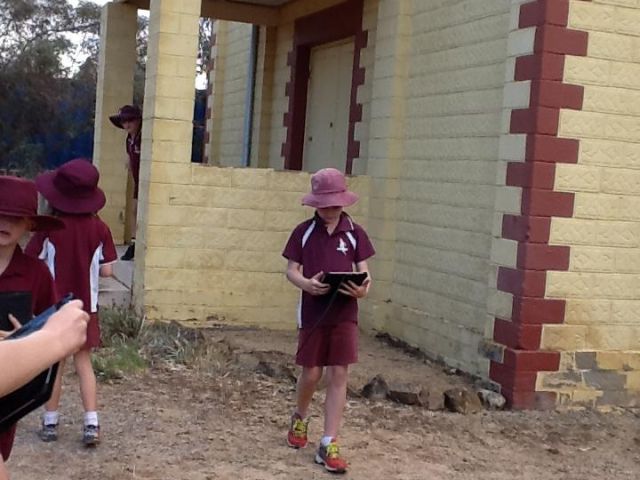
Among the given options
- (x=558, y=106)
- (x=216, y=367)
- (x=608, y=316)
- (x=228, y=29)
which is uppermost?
(x=228, y=29)

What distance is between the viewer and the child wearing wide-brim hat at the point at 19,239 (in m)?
3.93

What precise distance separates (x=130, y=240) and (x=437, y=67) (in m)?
4.73

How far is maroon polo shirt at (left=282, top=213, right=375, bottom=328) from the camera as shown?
5641 mm

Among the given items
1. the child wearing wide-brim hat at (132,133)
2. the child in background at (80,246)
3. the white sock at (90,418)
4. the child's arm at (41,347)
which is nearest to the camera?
the child's arm at (41,347)

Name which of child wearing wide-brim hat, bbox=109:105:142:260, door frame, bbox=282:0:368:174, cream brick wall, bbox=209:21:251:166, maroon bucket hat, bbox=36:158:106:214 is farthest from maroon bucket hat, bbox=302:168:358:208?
cream brick wall, bbox=209:21:251:166

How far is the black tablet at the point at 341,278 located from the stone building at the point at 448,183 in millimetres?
2084

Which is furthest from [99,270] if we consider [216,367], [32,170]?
[32,170]

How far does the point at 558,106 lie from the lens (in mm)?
7121

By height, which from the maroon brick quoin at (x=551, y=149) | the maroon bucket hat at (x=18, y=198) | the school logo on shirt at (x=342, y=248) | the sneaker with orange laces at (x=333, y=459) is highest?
the maroon brick quoin at (x=551, y=149)

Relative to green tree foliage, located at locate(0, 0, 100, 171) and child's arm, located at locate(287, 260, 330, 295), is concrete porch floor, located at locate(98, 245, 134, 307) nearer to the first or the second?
child's arm, located at locate(287, 260, 330, 295)

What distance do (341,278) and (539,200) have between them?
89.8 inches

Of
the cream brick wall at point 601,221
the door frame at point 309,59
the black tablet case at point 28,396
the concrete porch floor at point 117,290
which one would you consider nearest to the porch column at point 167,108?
the concrete porch floor at point 117,290

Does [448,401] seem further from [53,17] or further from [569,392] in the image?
[53,17]

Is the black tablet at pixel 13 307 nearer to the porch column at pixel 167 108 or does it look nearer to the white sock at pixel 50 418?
the white sock at pixel 50 418
